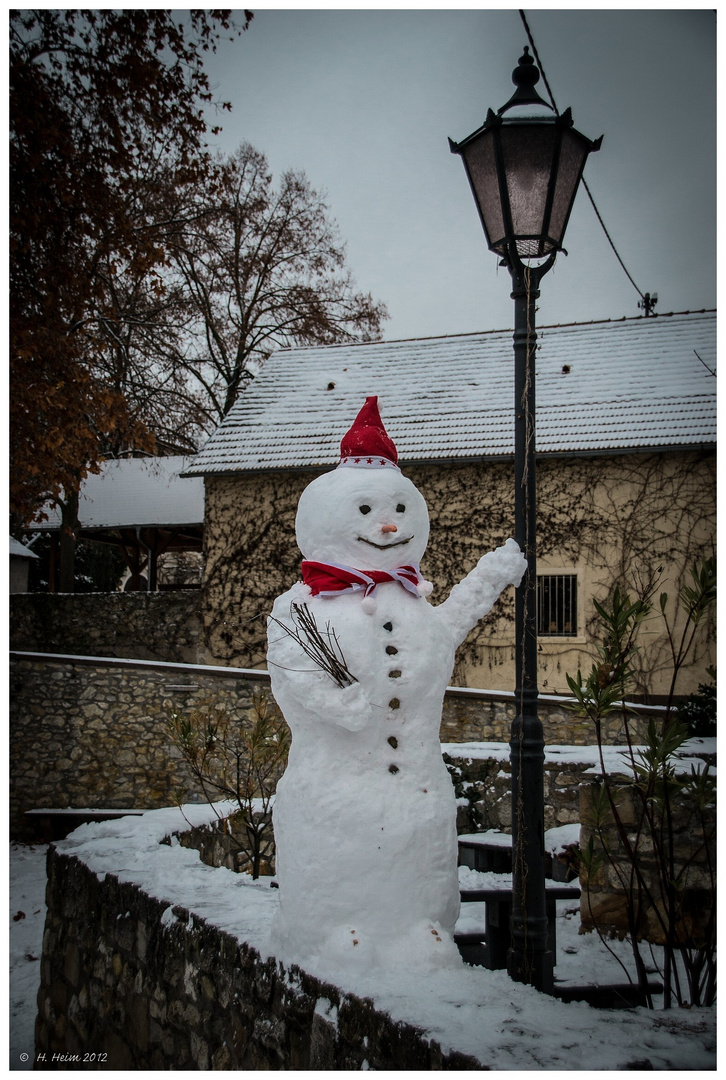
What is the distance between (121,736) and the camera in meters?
9.12

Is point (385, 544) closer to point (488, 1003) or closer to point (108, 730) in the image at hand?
point (488, 1003)

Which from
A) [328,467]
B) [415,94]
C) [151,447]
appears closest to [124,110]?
[415,94]

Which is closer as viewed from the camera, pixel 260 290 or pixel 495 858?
pixel 495 858

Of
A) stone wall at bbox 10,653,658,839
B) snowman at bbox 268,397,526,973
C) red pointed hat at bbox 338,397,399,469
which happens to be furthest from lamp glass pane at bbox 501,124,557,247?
stone wall at bbox 10,653,658,839

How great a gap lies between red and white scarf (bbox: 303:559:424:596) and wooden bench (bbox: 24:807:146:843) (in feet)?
22.0

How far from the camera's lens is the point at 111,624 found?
1286 cm

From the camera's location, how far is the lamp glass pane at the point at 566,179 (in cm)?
278

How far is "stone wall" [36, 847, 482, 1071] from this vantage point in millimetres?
2400

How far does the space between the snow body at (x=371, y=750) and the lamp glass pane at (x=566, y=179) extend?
3.52 ft

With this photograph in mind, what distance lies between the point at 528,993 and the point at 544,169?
2666 millimetres

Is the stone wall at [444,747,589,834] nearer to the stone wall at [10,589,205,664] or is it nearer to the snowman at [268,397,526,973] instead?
the snowman at [268,397,526,973]

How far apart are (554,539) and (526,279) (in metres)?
7.59

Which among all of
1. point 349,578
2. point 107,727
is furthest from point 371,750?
point 107,727

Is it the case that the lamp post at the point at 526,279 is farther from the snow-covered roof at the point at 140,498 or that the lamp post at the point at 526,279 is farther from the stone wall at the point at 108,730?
the snow-covered roof at the point at 140,498
